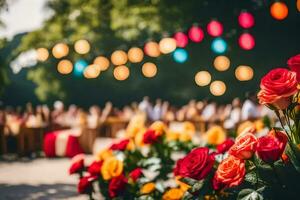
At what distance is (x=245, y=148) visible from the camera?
262cm

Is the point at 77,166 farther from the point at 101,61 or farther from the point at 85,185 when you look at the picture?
the point at 101,61

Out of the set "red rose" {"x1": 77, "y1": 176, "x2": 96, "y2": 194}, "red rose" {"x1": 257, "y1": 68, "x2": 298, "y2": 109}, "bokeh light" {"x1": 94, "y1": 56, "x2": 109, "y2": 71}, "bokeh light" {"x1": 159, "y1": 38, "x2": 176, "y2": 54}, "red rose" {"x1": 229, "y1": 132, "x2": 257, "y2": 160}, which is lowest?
"red rose" {"x1": 77, "y1": 176, "x2": 96, "y2": 194}

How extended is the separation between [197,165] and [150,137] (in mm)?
2061

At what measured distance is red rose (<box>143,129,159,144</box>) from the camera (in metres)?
4.89

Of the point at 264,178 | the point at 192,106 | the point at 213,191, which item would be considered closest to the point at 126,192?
the point at 213,191

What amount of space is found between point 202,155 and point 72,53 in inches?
883

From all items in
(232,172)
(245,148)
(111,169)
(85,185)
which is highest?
(245,148)

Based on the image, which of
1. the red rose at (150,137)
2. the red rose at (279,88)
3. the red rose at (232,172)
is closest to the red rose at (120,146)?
the red rose at (150,137)

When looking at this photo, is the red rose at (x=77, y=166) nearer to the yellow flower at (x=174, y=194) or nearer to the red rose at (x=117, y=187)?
the red rose at (x=117, y=187)

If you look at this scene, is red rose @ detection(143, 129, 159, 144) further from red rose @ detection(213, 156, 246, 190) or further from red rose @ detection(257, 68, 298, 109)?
red rose @ detection(257, 68, 298, 109)

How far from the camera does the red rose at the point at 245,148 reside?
8.59ft

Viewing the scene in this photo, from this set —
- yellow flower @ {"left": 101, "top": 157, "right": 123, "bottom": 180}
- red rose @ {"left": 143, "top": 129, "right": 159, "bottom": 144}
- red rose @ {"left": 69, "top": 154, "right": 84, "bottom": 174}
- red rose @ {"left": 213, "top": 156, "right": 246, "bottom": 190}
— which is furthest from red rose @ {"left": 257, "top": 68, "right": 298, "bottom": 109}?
red rose @ {"left": 143, "top": 129, "right": 159, "bottom": 144}

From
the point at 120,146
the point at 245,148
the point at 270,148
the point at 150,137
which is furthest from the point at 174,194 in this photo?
the point at 270,148

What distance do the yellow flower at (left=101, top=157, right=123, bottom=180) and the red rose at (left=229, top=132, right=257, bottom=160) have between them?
5.44ft
